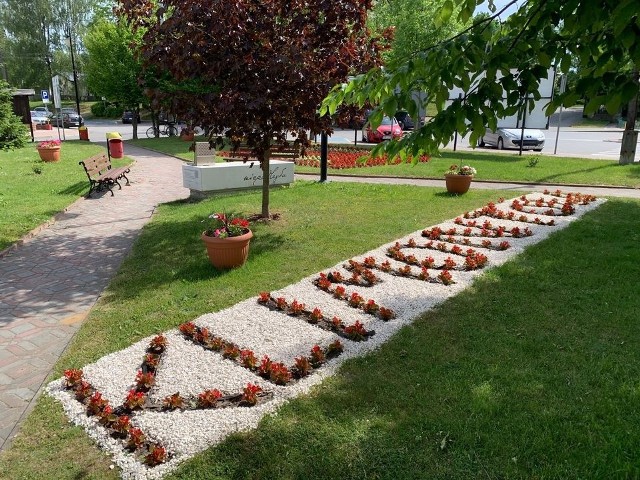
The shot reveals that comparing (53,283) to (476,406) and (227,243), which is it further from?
(476,406)

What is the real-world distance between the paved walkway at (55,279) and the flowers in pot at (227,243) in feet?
4.60

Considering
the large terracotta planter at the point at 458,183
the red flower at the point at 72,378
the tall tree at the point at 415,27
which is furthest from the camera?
the tall tree at the point at 415,27

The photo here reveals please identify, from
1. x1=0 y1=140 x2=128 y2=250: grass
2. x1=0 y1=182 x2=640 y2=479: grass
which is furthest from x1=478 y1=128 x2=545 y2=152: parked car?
x1=0 y1=182 x2=640 y2=479: grass

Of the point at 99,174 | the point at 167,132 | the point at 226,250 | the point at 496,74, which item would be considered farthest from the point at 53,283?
the point at 167,132

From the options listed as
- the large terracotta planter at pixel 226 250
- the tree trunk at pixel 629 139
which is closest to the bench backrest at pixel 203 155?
the large terracotta planter at pixel 226 250

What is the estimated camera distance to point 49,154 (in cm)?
1844

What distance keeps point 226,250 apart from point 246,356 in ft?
8.00

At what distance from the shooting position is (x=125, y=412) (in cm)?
367

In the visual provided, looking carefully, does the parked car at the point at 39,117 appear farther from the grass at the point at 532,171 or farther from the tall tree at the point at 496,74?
the tall tree at the point at 496,74

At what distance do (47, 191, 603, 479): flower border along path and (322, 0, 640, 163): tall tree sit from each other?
2.10m

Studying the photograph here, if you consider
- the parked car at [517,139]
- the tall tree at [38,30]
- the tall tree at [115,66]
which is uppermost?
the tall tree at [38,30]

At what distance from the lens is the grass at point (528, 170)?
45.1 feet

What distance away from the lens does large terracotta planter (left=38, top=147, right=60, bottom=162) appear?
18.4 metres

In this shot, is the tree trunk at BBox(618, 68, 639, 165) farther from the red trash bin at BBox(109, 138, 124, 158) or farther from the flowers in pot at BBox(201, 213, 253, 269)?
the red trash bin at BBox(109, 138, 124, 158)
